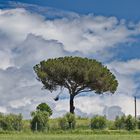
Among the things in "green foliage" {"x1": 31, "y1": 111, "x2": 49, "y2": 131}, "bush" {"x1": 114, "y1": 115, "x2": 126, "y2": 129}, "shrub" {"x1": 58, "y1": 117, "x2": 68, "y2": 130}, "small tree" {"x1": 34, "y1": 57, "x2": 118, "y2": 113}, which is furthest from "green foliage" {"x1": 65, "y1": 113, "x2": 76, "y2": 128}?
"small tree" {"x1": 34, "y1": 57, "x2": 118, "y2": 113}

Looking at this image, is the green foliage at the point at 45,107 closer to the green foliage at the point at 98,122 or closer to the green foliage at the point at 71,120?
the green foliage at the point at 71,120

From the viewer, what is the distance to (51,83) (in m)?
82.4

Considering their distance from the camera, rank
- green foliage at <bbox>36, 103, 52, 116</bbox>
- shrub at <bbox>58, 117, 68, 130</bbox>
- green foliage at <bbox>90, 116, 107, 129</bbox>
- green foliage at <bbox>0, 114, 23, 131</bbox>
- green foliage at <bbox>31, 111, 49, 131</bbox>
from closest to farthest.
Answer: green foliage at <bbox>31, 111, 49, 131</bbox>, green foliage at <bbox>0, 114, 23, 131</bbox>, shrub at <bbox>58, 117, 68, 130</bbox>, green foliage at <bbox>90, 116, 107, 129</bbox>, green foliage at <bbox>36, 103, 52, 116</bbox>

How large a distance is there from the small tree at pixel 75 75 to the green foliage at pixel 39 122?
22895 millimetres

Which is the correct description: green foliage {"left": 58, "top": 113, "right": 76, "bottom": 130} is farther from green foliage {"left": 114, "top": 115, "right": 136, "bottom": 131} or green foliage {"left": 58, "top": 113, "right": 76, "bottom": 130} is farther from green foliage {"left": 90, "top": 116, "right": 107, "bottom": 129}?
green foliage {"left": 114, "top": 115, "right": 136, "bottom": 131}

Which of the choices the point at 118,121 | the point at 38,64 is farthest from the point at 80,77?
the point at 118,121

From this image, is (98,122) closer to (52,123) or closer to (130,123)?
(130,123)

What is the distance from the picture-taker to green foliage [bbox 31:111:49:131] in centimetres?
5569

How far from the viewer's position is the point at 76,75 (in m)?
79.1

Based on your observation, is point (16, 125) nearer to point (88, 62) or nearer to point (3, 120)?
point (3, 120)

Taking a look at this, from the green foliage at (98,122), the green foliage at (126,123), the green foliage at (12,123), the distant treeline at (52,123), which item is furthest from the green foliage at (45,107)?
the green foliage at (12,123)

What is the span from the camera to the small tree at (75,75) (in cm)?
7919

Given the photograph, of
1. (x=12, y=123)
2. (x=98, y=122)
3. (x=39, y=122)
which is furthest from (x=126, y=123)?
(x=12, y=123)

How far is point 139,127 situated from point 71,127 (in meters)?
7.98
